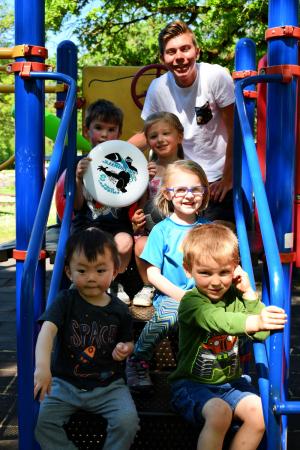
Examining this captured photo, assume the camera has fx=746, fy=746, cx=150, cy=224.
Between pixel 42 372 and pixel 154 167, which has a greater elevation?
pixel 154 167

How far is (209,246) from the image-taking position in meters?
2.64

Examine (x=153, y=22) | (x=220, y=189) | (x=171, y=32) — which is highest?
(x=153, y=22)

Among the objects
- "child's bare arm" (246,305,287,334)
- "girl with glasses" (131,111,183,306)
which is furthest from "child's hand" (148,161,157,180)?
"child's bare arm" (246,305,287,334)

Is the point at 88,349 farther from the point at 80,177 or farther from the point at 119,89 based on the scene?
the point at 119,89

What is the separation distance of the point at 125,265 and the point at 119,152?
Result: 571mm

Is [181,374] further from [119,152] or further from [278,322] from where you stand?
[119,152]

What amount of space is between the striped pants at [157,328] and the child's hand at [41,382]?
641 mm

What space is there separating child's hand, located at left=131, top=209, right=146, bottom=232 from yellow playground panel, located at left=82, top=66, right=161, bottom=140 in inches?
111

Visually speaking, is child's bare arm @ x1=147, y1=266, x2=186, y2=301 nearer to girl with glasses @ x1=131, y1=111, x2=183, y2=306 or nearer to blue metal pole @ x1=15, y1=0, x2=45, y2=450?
girl with glasses @ x1=131, y1=111, x2=183, y2=306

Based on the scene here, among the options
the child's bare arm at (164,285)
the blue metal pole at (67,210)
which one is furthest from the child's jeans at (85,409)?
the child's bare arm at (164,285)

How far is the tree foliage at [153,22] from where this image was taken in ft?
36.2

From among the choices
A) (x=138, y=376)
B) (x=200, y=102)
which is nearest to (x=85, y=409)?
(x=138, y=376)

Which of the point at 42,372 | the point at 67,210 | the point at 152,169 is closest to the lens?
the point at 42,372

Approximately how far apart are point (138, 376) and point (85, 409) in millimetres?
419
